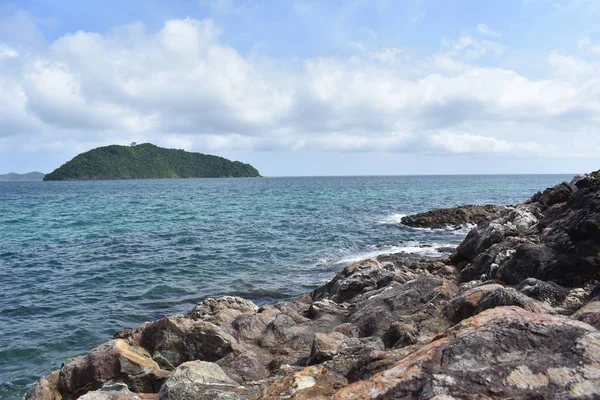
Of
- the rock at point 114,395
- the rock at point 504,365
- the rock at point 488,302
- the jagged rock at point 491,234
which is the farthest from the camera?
the jagged rock at point 491,234

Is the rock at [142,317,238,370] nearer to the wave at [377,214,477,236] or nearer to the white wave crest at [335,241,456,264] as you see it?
the white wave crest at [335,241,456,264]

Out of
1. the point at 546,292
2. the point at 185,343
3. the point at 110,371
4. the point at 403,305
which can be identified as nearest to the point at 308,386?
the point at 110,371

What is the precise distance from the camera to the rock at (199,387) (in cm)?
633

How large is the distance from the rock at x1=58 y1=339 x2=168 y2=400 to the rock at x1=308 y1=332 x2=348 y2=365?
3.29 meters

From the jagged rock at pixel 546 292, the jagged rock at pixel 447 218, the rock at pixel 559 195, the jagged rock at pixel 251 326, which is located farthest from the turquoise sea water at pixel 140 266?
the jagged rock at pixel 546 292

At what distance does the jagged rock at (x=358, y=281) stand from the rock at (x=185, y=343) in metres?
6.69

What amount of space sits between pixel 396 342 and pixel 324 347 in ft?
4.59

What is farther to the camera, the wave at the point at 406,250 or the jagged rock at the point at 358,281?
the wave at the point at 406,250

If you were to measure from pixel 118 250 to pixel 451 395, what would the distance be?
31.2 meters

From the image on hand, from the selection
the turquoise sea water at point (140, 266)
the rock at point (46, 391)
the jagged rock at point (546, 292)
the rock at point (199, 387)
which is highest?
the jagged rock at point (546, 292)

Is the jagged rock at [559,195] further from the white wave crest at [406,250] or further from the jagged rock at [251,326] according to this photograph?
the jagged rock at [251,326]

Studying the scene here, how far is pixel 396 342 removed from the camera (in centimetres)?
857

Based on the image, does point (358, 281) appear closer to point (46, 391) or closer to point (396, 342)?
point (396, 342)

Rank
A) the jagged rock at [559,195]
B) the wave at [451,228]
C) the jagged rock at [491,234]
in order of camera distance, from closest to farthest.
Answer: the jagged rock at [491,234]
the jagged rock at [559,195]
the wave at [451,228]
